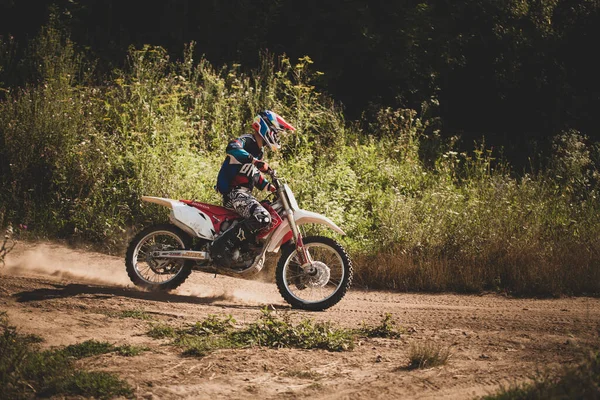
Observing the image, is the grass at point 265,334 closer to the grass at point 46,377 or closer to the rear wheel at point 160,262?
the grass at point 46,377

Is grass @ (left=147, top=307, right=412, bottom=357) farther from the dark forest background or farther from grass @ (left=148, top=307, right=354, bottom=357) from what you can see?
the dark forest background

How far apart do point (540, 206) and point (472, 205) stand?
41.2 inches

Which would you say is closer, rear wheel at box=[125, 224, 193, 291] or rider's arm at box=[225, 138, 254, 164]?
rider's arm at box=[225, 138, 254, 164]

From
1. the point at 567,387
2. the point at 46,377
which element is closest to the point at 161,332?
the point at 46,377

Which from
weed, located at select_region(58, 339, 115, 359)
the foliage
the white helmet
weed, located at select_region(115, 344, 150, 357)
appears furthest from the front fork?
weed, located at select_region(58, 339, 115, 359)

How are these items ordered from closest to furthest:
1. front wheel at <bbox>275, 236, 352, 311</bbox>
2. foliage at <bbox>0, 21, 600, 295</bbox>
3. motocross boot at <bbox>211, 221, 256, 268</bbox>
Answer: front wheel at <bbox>275, 236, 352, 311</bbox> → motocross boot at <bbox>211, 221, 256, 268</bbox> → foliage at <bbox>0, 21, 600, 295</bbox>

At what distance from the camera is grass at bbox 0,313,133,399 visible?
5105 mm

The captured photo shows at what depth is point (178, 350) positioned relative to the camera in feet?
20.4

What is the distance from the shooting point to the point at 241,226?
326 inches

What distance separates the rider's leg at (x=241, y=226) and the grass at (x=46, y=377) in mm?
2786

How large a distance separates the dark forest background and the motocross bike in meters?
6.63

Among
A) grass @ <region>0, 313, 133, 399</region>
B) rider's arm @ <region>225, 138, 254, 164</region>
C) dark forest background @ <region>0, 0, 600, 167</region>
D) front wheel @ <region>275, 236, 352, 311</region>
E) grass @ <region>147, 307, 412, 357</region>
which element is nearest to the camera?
grass @ <region>0, 313, 133, 399</region>

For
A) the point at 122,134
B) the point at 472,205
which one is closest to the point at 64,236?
the point at 122,134

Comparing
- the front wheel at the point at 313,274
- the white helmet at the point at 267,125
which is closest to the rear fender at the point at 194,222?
the front wheel at the point at 313,274
